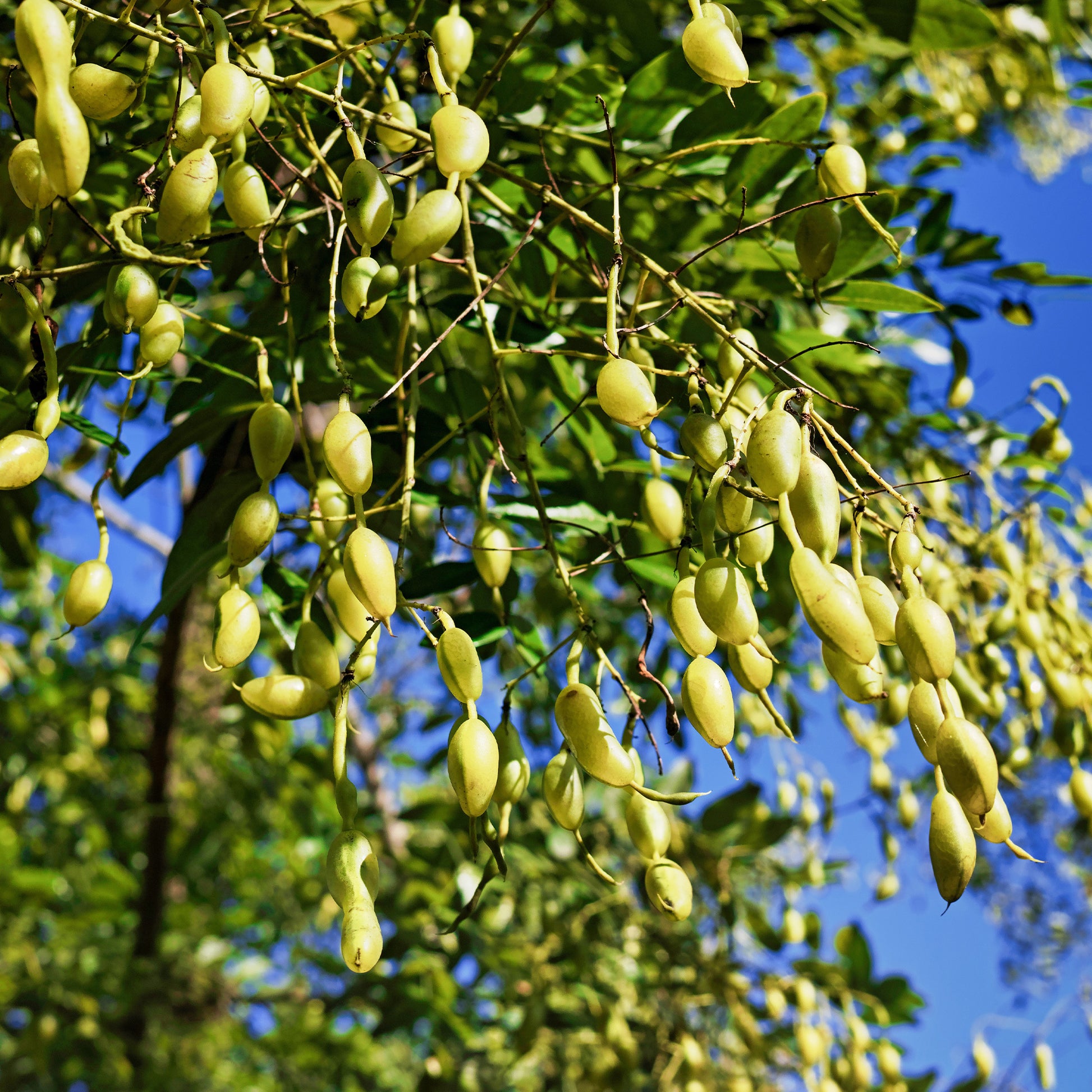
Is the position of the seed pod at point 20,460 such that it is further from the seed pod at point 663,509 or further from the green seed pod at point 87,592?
the seed pod at point 663,509

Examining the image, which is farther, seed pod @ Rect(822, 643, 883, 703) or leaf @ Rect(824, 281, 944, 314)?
leaf @ Rect(824, 281, 944, 314)

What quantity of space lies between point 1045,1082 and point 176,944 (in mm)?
2210

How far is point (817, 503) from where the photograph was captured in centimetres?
48

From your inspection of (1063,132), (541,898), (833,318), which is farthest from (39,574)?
(1063,132)

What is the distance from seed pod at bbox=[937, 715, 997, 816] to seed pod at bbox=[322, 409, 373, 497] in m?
0.29

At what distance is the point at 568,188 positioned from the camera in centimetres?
91

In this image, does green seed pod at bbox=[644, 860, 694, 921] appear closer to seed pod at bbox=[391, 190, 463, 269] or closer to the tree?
the tree

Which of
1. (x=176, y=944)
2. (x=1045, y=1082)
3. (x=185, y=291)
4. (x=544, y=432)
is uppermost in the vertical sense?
(x=185, y=291)

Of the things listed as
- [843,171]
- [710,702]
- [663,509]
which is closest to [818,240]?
[843,171]

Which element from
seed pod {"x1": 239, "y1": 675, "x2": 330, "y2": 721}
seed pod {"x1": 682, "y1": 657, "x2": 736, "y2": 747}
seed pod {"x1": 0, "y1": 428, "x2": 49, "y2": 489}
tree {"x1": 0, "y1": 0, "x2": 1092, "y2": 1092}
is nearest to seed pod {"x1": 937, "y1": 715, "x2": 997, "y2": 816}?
tree {"x1": 0, "y1": 0, "x2": 1092, "y2": 1092}

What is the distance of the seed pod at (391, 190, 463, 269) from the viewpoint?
0.53 m

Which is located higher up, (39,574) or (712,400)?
(712,400)

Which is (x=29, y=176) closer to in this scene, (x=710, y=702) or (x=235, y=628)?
(x=235, y=628)

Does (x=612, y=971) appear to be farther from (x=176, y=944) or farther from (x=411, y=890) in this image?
(x=176, y=944)
